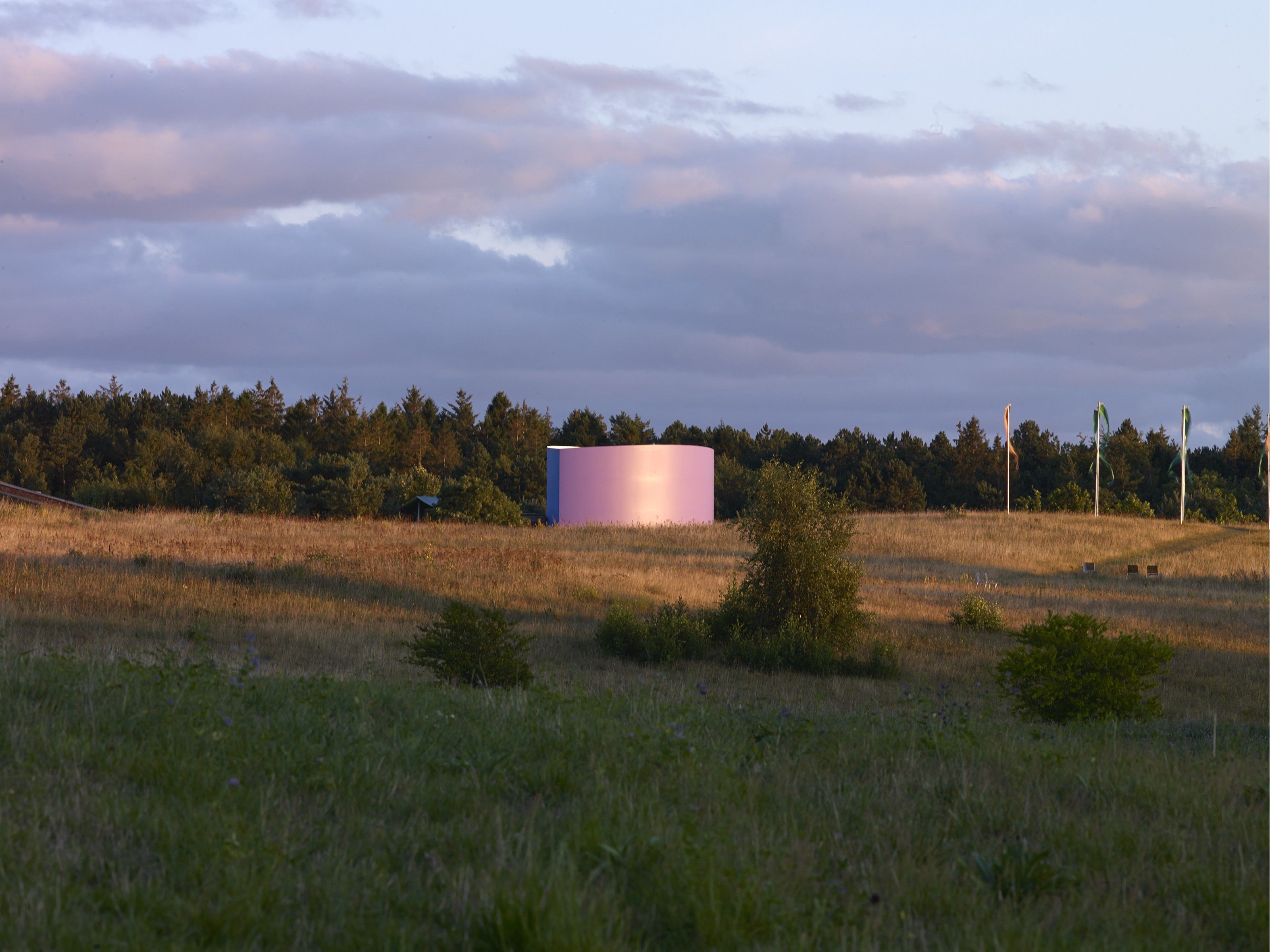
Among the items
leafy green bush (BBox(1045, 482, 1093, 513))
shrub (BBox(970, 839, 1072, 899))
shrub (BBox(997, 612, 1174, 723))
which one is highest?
leafy green bush (BBox(1045, 482, 1093, 513))

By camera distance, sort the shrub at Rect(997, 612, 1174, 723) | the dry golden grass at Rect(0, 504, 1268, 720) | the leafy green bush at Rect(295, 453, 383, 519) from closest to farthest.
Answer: the shrub at Rect(997, 612, 1174, 723) → the dry golden grass at Rect(0, 504, 1268, 720) → the leafy green bush at Rect(295, 453, 383, 519)

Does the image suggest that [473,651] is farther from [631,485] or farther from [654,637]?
[631,485]

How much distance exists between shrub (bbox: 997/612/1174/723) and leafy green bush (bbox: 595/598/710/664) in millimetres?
6697

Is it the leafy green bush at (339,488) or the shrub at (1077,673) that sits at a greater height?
the leafy green bush at (339,488)

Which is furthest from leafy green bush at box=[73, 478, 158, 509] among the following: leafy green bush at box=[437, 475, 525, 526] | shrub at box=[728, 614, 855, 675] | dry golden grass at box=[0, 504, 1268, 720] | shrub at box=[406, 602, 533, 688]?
shrub at box=[406, 602, 533, 688]

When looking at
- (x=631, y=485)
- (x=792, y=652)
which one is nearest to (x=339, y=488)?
(x=631, y=485)

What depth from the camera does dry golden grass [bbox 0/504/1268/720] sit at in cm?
1567

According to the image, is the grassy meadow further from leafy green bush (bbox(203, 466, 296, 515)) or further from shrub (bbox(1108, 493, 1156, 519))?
shrub (bbox(1108, 493, 1156, 519))

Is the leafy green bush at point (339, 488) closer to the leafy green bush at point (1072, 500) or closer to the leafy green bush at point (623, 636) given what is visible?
the leafy green bush at point (623, 636)

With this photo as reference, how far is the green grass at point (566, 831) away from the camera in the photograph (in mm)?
3311

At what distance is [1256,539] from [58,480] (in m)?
80.3

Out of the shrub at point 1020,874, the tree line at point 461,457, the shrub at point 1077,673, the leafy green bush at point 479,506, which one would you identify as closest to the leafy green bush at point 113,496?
the tree line at point 461,457

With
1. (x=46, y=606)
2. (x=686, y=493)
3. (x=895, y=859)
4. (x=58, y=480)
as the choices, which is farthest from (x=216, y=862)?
(x=58, y=480)

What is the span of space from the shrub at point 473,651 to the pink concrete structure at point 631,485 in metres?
38.9
